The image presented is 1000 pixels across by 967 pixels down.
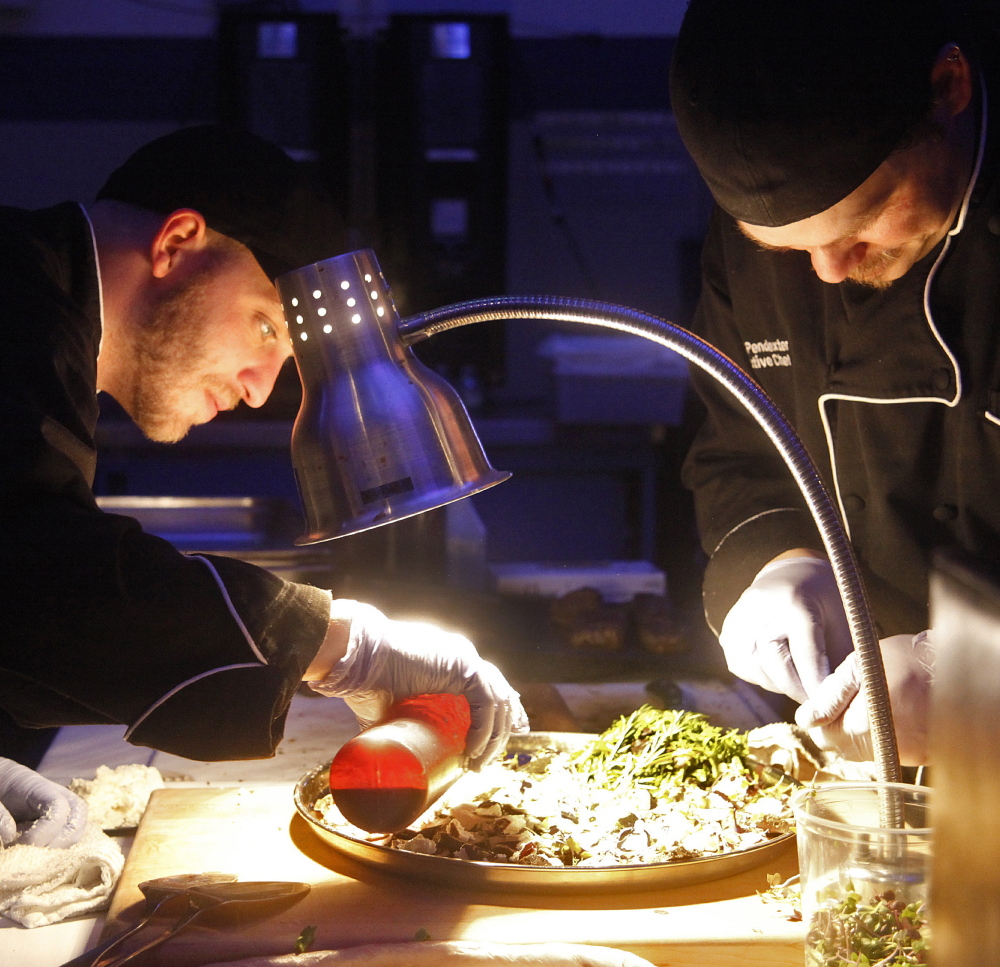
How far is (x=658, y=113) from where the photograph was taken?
5.51 meters

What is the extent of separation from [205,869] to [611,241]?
4.80 metres

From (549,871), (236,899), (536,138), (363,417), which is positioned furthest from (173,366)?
(536,138)

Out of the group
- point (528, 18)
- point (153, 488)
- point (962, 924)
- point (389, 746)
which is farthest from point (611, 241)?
point (962, 924)

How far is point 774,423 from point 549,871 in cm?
55

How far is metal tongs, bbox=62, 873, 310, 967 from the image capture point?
1098mm

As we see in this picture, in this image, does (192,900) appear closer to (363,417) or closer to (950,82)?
(363,417)

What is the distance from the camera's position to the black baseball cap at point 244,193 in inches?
52.4

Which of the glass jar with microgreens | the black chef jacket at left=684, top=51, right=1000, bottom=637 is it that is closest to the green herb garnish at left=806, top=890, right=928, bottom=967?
the glass jar with microgreens

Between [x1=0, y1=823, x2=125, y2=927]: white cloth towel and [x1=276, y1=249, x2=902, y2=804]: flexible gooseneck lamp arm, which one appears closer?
[x1=276, y1=249, x2=902, y2=804]: flexible gooseneck lamp arm

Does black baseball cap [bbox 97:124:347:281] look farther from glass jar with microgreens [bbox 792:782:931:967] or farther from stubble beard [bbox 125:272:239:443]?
glass jar with microgreens [bbox 792:782:931:967]

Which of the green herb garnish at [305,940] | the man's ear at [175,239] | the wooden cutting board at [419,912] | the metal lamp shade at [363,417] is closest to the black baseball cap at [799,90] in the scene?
the metal lamp shade at [363,417]

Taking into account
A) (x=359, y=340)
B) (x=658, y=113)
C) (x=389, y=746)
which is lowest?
(x=389, y=746)

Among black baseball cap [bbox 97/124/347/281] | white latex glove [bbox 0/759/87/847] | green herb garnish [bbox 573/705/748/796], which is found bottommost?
green herb garnish [bbox 573/705/748/796]

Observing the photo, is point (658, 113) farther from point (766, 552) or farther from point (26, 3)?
point (766, 552)
